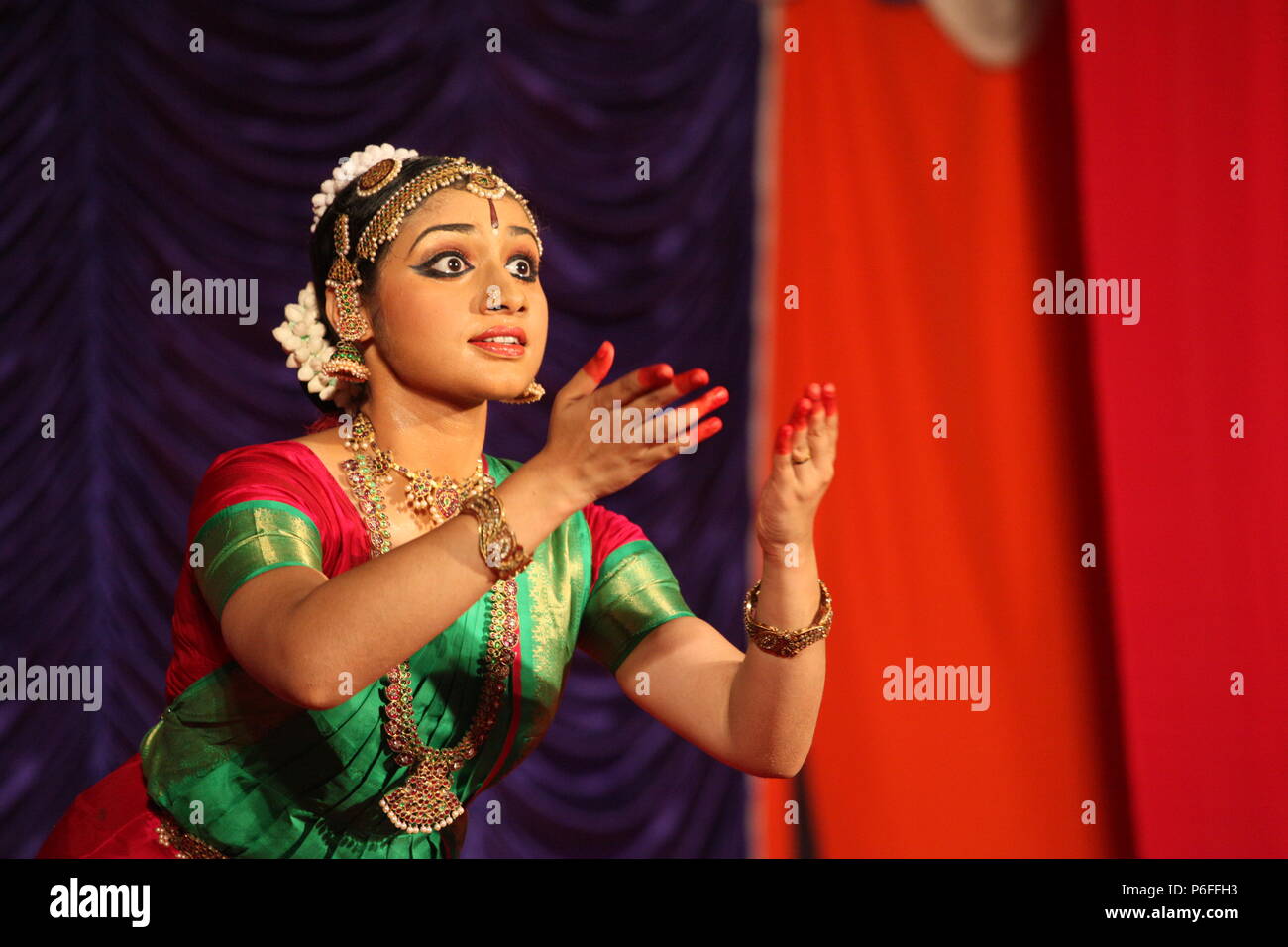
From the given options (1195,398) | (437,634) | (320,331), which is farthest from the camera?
(1195,398)

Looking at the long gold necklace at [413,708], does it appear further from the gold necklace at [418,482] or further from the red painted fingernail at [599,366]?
the red painted fingernail at [599,366]

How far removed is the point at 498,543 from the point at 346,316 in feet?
1.77

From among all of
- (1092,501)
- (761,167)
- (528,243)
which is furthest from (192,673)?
(1092,501)

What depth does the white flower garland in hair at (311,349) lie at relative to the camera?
1.66 metres

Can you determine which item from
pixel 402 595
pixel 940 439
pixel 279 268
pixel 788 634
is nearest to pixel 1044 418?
pixel 940 439

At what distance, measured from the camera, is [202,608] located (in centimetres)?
152

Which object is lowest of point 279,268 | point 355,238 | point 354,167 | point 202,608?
point 202,608

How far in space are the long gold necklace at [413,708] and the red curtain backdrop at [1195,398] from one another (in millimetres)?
1817

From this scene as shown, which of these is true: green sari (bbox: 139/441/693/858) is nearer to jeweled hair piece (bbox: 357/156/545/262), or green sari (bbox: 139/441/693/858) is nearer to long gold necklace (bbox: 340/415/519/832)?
long gold necklace (bbox: 340/415/519/832)

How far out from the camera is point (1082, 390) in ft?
10.1

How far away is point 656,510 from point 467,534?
70.1 inches

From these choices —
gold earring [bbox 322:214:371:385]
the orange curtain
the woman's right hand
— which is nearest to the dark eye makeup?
gold earring [bbox 322:214:371:385]

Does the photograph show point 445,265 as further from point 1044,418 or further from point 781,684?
point 1044,418

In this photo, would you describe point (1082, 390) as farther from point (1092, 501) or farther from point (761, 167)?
point (761, 167)
